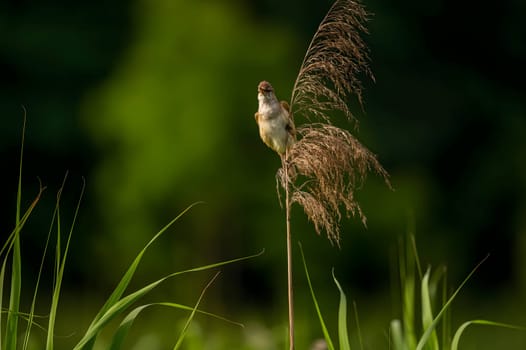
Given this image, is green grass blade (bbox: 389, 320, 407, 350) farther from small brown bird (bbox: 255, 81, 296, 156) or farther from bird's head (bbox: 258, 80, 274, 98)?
bird's head (bbox: 258, 80, 274, 98)

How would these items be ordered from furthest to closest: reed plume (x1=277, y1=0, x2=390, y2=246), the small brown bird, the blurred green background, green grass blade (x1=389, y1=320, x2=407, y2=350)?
the blurred green background, green grass blade (x1=389, y1=320, x2=407, y2=350), the small brown bird, reed plume (x1=277, y1=0, x2=390, y2=246)

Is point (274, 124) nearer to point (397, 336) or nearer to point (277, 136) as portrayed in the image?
point (277, 136)

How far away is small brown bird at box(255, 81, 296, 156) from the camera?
2496 millimetres

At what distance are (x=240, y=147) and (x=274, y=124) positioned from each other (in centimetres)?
1293

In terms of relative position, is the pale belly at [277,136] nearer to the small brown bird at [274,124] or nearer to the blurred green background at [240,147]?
the small brown bird at [274,124]

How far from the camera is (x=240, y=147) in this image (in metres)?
15.4

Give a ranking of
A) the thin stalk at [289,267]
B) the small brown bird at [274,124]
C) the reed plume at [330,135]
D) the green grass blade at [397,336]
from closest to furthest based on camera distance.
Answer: the thin stalk at [289,267] → the reed plume at [330,135] → the small brown bird at [274,124] → the green grass blade at [397,336]

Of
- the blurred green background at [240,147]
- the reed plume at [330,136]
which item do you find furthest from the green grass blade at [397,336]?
the blurred green background at [240,147]

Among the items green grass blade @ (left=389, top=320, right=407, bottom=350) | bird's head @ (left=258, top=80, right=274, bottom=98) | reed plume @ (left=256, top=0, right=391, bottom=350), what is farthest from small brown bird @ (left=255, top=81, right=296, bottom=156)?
green grass blade @ (left=389, top=320, right=407, bottom=350)

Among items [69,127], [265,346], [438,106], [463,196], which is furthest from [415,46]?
[265,346]

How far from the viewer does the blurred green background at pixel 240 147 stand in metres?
15.0

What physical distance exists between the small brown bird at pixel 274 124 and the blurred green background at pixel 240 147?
10659 millimetres

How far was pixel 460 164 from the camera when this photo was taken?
18.4m

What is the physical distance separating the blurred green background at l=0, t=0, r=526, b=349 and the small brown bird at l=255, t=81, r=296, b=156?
10659 mm
